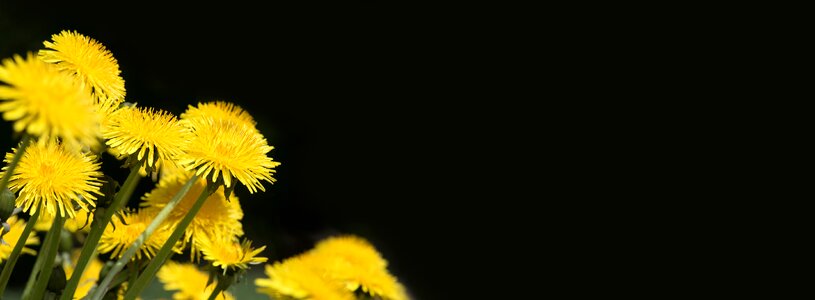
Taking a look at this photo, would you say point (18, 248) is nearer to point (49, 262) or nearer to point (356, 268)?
point (49, 262)

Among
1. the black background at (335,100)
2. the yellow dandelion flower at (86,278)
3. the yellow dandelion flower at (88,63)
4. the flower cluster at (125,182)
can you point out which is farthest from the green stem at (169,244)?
the black background at (335,100)

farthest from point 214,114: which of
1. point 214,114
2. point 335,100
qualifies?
point 335,100

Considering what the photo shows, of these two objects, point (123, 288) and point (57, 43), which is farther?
point (123, 288)

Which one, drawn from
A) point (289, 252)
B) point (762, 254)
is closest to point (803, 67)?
point (762, 254)

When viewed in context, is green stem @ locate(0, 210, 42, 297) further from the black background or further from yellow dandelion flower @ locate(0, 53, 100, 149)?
the black background

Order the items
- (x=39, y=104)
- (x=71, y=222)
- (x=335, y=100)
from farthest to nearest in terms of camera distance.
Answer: (x=335, y=100) → (x=71, y=222) → (x=39, y=104)

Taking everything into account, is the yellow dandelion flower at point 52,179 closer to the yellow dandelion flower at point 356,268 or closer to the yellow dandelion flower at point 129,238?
the yellow dandelion flower at point 129,238

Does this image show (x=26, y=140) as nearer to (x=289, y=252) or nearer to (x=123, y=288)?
(x=123, y=288)
